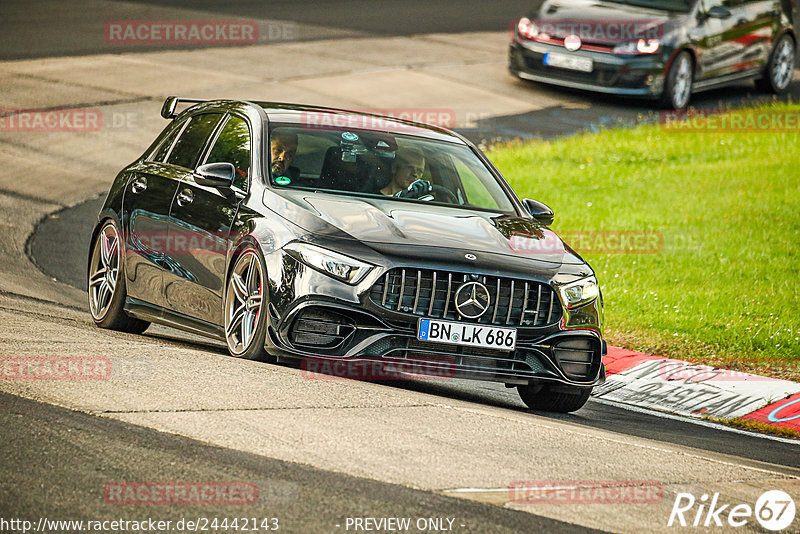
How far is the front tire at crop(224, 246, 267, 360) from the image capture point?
7691 mm

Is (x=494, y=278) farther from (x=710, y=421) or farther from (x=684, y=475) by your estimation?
(x=710, y=421)

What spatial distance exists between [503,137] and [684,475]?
13.2m

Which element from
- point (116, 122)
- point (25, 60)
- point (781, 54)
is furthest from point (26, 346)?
point (781, 54)

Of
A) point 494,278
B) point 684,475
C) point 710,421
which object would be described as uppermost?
point 494,278

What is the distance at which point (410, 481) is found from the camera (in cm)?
559

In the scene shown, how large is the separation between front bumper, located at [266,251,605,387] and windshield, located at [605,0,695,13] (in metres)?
15.2

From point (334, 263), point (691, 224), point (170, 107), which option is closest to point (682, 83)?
point (691, 224)

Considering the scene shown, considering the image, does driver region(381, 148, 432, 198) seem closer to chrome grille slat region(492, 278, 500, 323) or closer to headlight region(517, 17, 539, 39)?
chrome grille slat region(492, 278, 500, 323)

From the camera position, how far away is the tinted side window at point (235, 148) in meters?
8.59

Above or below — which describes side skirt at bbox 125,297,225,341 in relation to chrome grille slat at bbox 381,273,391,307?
below

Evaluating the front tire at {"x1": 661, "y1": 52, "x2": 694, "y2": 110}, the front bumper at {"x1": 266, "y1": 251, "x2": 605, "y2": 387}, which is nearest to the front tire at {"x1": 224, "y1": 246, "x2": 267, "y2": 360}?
the front bumper at {"x1": 266, "y1": 251, "x2": 605, "y2": 387}

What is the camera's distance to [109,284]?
9.70m

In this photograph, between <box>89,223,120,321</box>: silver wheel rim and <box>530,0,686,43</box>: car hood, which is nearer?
<box>89,223,120,321</box>: silver wheel rim

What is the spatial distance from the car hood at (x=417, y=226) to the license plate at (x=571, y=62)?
511 inches
